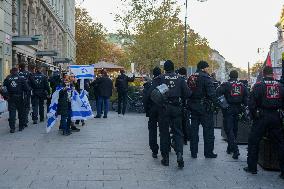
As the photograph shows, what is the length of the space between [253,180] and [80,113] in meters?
7.10

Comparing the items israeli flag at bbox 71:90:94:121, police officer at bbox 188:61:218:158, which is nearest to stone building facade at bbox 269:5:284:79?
israeli flag at bbox 71:90:94:121

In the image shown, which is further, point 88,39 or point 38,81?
point 88,39

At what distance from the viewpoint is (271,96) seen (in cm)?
781

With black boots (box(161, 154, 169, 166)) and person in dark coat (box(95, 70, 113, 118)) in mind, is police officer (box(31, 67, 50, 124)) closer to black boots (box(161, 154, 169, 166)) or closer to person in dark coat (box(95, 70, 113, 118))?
person in dark coat (box(95, 70, 113, 118))

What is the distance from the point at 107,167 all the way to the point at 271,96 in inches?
115

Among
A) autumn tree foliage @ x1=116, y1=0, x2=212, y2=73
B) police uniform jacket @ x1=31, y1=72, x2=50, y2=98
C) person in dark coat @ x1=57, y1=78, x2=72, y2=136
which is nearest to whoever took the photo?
person in dark coat @ x1=57, y1=78, x2=72, y2=136

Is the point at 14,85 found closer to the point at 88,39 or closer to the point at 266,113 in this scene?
the point at 266,113

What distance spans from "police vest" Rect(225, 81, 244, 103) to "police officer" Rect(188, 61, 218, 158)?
0.36 m

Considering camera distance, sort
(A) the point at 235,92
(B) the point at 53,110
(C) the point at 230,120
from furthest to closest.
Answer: (B) the point at 53,110
(C) the point at 230,120
(A) the point at 235,92

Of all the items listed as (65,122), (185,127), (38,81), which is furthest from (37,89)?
(185,127)

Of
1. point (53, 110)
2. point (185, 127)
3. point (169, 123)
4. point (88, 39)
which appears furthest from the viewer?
point (88, 39)

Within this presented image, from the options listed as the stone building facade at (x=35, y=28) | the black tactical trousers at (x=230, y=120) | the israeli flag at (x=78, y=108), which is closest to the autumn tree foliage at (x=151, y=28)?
the stone building facade at (x=35, y=28)

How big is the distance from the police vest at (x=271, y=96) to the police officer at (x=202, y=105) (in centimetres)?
173

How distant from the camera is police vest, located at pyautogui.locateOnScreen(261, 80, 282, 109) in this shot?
307 inches
